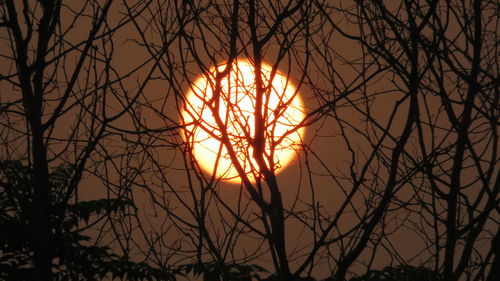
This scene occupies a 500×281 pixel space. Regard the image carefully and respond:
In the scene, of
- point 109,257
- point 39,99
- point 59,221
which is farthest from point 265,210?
point 109,257

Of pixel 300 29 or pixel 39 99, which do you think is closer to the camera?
pixel 39 99

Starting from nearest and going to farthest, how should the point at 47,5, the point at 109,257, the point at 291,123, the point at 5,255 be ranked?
1. the point at 47,5
2. the point at 291,123
3. the point at 109,257
4. the point at 5,255

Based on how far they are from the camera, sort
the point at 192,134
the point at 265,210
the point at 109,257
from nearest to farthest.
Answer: the point at 265,210 → the point at 192,134 → the point at 109,257

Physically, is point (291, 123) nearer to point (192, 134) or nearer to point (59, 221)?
point (192, 134)

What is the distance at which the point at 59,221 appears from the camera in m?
2.03

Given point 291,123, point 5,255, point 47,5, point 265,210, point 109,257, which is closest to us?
point 265,210

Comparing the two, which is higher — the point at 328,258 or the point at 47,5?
the point at 47,5

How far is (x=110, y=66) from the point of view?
2.39 m

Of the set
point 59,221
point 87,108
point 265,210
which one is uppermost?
point 87,108

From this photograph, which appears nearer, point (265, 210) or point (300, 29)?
point (265, 210)

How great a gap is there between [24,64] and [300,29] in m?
1.12

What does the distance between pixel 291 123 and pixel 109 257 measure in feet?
6.07

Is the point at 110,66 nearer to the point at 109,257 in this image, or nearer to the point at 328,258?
the point at 328,258

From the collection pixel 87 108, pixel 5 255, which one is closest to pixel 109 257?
pixel 5 255
